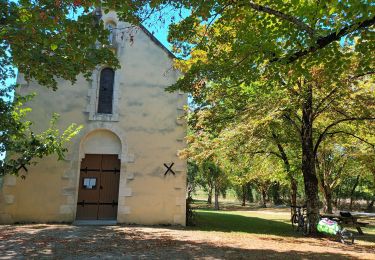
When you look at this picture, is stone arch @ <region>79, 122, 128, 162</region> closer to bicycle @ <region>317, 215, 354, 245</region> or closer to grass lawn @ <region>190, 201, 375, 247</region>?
grass lawn @ <region>190, 201, 375, 247</region>

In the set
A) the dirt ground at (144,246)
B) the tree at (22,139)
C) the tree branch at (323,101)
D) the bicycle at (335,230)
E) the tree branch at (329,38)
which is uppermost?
the tree branch at (323,101)

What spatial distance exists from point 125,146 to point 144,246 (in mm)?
5333

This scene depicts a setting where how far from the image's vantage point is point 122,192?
42.9 ft

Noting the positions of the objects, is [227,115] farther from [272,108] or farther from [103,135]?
[103,135]

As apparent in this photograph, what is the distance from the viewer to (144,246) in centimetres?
877

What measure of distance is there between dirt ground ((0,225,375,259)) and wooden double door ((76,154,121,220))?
1661 mm

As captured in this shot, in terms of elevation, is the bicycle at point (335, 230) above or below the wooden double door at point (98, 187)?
below

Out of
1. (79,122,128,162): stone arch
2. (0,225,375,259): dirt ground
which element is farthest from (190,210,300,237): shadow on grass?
(79,122,128,162): stone arch

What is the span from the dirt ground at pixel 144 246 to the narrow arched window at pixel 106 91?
15.2ft

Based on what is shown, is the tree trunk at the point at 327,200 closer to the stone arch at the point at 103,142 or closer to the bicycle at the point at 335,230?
the bicycle at the point at 335,230

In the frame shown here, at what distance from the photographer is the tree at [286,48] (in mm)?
6785

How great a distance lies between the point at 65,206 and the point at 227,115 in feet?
22.5

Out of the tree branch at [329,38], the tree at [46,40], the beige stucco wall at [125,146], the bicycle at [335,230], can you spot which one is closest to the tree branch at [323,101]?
the bicycle at [335,230]

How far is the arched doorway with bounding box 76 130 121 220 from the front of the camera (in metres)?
13.4
